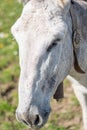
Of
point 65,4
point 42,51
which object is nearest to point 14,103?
point 65,4

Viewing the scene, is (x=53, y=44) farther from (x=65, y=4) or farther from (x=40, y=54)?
(x=65, y=4)

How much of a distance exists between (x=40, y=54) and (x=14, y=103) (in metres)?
2.57

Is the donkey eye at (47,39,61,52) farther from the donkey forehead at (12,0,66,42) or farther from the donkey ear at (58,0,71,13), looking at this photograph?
the donkey ear at (58,0,71,13)

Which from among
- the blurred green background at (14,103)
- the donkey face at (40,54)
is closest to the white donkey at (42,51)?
the donkey face at (40,54)

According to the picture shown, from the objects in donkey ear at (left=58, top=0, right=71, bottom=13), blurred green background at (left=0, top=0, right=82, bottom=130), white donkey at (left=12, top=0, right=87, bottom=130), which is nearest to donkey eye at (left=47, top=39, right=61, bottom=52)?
white donkey at (left=12, top=0, right=87, bottom=130)

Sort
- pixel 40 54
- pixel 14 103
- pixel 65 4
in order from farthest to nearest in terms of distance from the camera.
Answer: pixel 14 103
pixel 65 4
pixel 40 54

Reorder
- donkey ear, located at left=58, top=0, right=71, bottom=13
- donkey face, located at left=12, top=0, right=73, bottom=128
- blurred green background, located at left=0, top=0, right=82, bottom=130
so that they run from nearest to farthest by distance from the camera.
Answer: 1. donkey face, located at left=12, top=0, right=73, bottom=128
2. donkey ear, located at left=58, top=0, right=71, bottom=13
3. blurred green background, located at left=0, top=0, right=82, bottom=130

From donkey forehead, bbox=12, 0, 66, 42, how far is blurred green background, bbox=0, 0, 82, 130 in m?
1.20

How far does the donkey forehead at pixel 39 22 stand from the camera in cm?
304

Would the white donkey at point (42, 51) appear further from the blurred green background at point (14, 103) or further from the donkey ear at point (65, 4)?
the blurred green background at point (14, 103)

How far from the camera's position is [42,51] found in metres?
3.00

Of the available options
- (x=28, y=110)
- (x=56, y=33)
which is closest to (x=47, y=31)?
(x=56, y=33)

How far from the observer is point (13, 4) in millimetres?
8664

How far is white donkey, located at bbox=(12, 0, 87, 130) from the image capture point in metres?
2.96
